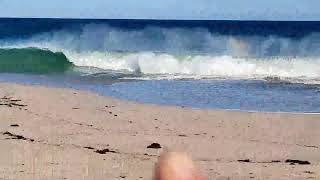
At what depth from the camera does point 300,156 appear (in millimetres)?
5879

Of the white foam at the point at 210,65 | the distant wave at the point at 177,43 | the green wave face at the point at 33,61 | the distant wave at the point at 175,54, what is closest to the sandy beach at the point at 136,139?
the distant wave at the point at 175,54

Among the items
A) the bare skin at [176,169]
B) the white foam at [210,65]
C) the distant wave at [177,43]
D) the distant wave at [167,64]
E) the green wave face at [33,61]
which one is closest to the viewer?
the bare skin at [176,169]

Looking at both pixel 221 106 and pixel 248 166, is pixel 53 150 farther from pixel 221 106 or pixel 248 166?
pixel 221 106

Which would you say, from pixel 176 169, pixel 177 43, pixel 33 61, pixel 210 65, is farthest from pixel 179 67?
pixel 176 169

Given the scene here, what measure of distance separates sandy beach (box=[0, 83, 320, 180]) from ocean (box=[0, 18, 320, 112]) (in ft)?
5.19

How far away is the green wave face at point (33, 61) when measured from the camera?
72.2ft

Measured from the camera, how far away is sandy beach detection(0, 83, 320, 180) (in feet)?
16.6

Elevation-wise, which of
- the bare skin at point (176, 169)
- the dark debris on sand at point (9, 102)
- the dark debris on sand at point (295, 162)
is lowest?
the bare skin at point (176, 169)

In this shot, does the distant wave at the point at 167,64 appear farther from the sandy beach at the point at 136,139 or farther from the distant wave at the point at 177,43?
the sandy beach at the point at 136,139

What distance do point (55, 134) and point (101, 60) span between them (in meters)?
18.6

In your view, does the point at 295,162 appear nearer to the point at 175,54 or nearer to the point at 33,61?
the point at 175,54

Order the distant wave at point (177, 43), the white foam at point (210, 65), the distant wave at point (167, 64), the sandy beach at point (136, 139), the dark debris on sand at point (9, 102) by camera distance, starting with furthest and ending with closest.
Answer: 1. the distant wave at point (177, 43)
2. the distant wave at point (167, 64)
3. the white foam at point (210, 65)
4. the dark debris on sand at point (9, 102)
5. the sandy beach at point (136, 139)

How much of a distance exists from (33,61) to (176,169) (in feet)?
79.3

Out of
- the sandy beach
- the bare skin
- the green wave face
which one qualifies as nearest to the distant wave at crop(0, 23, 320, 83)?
the green wave face
